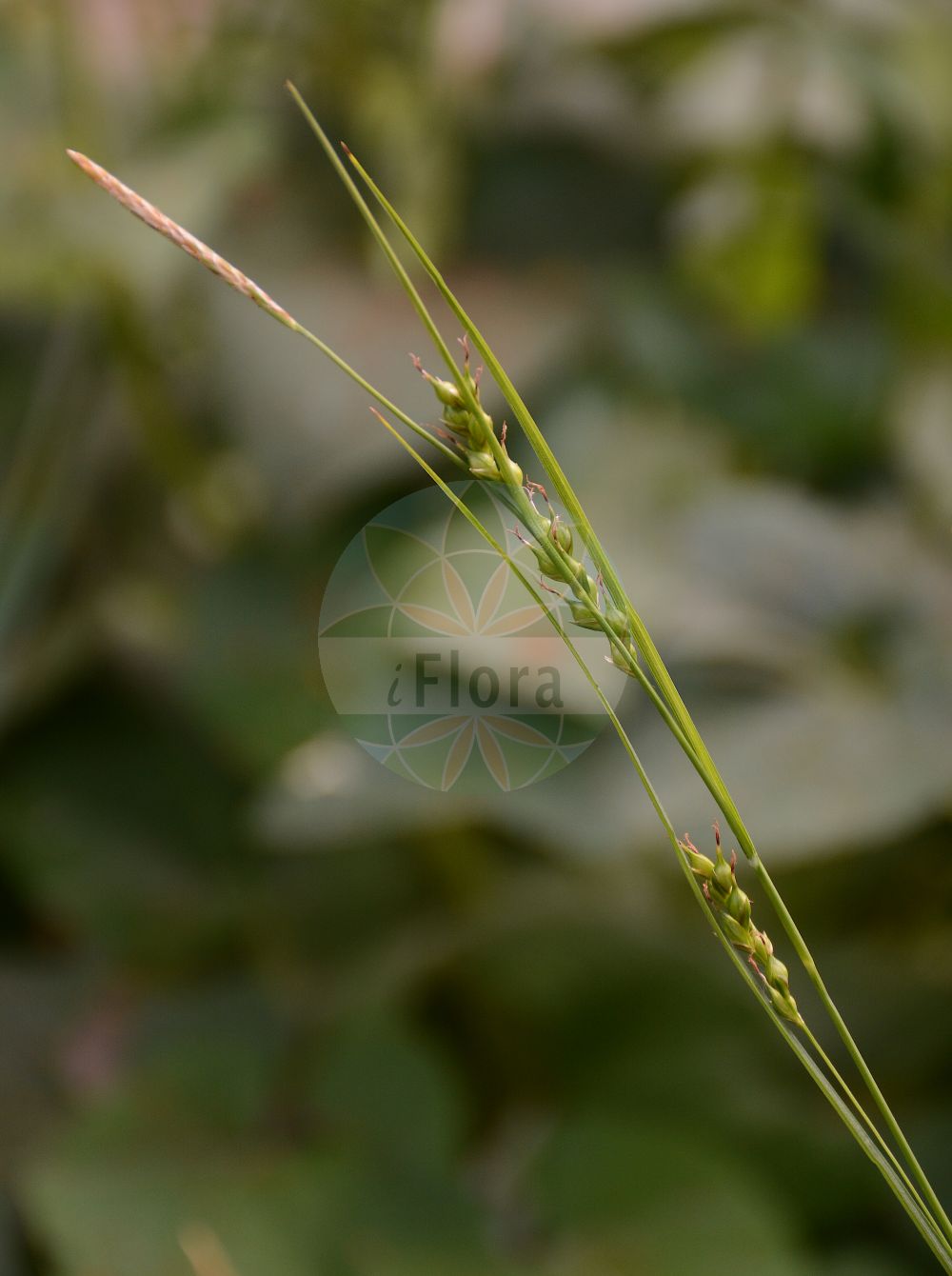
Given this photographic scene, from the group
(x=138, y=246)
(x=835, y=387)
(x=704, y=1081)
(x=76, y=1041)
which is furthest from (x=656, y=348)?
(x=76, y=1041)

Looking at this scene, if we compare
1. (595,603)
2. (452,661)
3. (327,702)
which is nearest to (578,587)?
(595,603)

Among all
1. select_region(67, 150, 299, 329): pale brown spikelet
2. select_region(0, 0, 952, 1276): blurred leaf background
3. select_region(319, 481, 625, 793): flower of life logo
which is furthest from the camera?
select_region(0, 0, 952, 1276): blurred leaf background

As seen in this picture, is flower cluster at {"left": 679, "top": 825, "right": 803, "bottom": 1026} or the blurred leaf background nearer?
flower cluster at {"left": 679, "top": 825, "right": 803, "bottom": 1026}

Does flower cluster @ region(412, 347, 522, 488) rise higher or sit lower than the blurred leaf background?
higher

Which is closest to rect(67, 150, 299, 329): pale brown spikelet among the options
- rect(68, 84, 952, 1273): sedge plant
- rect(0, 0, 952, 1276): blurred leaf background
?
rect(68, 84, 952, 1273): sedge plant

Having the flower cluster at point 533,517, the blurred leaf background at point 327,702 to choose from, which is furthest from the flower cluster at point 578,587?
the blurred leaf background at point 327,702

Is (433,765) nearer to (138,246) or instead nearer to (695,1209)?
(695,1209)

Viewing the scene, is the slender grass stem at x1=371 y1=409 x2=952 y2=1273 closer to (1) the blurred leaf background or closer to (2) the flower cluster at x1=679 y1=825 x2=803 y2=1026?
(2) the flower cluster at x1=679 y1=825 x2=803 y2=1026
